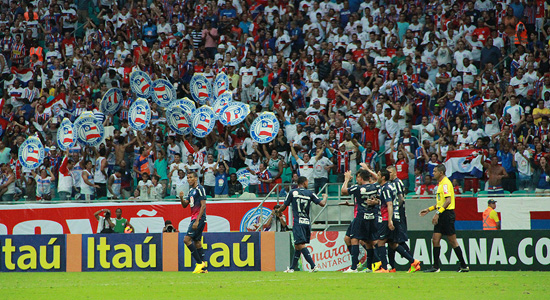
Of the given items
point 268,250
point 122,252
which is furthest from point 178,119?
point 268,250

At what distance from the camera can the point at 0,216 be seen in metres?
21.0

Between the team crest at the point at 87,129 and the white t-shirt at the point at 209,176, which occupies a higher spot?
the team crest at the point at 87,129

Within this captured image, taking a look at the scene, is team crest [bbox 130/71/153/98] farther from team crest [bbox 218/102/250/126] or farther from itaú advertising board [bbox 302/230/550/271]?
itaú advertising board [bbox 302/230/550/271]

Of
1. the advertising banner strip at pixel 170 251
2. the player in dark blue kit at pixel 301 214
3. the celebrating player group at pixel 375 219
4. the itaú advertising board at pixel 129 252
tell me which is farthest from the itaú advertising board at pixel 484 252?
the advertising banner strip at pixel 170 251

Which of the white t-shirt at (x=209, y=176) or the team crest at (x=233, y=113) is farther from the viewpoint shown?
the team crest at (x=233, y=113)

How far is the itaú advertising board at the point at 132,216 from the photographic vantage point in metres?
19.1

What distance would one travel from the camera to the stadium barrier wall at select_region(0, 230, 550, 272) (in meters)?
14.6

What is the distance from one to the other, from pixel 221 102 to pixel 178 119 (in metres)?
1.36

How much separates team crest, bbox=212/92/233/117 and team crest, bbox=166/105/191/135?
0.90 metres

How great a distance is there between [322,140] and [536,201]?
5.88m

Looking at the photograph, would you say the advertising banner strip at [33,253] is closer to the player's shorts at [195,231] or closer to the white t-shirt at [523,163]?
the player's shorts at [195,231]

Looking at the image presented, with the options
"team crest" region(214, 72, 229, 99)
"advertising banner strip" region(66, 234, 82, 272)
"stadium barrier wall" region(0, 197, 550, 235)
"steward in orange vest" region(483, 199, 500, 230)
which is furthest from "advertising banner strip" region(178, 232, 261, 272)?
"team crest" region(214, 72, 229, 99)

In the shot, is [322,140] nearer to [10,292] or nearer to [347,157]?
[347,157]

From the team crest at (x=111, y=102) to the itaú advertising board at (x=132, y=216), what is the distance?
3.55 metres
